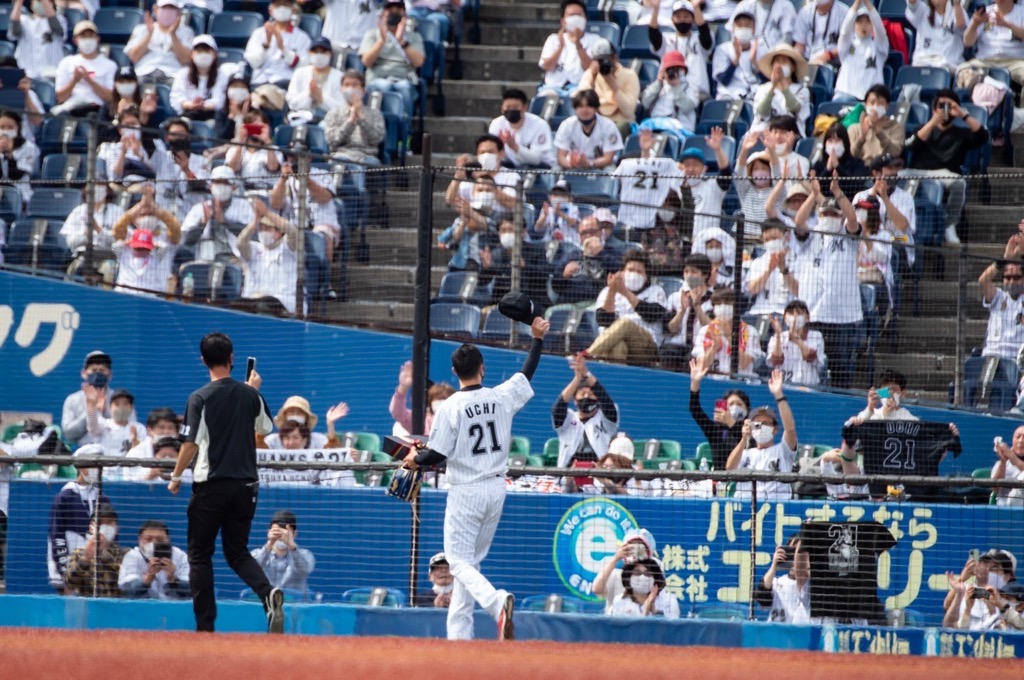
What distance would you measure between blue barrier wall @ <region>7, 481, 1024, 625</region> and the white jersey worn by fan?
147cm

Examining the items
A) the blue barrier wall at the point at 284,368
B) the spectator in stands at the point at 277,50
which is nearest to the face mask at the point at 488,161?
the blue barrier wall at the point at 284,368

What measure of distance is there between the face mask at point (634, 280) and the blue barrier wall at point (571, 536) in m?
2.24

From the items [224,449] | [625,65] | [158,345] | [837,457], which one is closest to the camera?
[224,449]

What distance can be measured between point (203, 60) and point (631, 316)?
5944 mm

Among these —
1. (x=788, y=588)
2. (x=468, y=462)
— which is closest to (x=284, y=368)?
(x=468, y=462)

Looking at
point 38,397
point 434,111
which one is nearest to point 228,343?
point 38,397

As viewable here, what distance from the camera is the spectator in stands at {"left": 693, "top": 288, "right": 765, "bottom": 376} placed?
11.6 meters

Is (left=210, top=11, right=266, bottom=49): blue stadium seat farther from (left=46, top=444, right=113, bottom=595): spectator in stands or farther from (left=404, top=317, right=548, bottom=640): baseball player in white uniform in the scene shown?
(left=404, top=317, right=548, bottom=640): baseball player in white uniform

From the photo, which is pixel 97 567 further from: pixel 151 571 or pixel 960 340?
pixel 960 340

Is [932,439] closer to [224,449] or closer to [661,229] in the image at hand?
[661,229]

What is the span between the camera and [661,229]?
11969 mm

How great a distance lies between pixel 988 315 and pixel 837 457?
184 centimetres

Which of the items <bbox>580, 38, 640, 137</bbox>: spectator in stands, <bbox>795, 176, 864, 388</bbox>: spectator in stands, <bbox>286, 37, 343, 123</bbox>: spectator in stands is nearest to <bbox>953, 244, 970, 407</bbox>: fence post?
<bbox>795, 176, 864, 388</bbox>: spectator in stands

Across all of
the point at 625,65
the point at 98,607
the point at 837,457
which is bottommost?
the point at 98,607
